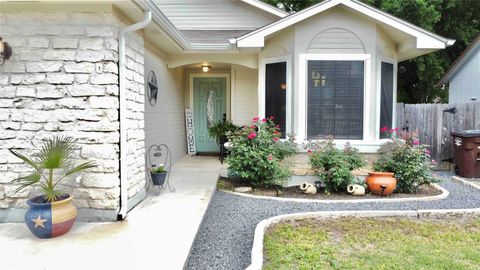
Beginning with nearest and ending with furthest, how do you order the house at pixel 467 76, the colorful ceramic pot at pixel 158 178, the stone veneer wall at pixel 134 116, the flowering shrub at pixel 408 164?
the stone veneer wall at pixel 134 116
the colorful ceramic pot at pixel 158 178
the flowering shrub at pixel 408 164
the house at pixel 467 76

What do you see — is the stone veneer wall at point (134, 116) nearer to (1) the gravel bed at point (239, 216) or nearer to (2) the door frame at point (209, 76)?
(1) the gravel bed at point (239, 216)

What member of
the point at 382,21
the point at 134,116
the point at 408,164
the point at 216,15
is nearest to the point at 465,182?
the point at 408,164

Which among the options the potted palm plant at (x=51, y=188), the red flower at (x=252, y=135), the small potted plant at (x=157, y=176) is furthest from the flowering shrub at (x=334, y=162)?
the potted palm plant at (x=51, y=188)

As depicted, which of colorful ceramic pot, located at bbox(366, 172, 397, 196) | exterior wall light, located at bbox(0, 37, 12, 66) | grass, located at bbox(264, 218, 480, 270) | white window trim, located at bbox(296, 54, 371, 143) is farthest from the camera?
white window trim, located at bbox(296, 54, 371, 143)

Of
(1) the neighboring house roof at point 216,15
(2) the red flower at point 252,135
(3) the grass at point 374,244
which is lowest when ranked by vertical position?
(3) the grass at point 374,244

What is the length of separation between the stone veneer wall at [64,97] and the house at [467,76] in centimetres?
1172

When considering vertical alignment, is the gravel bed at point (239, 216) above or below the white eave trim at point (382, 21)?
below

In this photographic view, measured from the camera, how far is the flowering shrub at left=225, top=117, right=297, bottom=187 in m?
5.95

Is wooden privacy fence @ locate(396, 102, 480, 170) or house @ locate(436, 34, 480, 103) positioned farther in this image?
house @ locate(436, 34, 480, 103)

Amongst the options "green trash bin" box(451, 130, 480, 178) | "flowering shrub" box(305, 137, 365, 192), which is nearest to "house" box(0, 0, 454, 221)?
"flowering shrub" box(305, 137, 365, 192)

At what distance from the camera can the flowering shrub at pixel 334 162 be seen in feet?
19.2

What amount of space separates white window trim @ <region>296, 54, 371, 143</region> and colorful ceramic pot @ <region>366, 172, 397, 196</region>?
38.1 inches

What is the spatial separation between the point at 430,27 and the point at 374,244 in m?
12.9

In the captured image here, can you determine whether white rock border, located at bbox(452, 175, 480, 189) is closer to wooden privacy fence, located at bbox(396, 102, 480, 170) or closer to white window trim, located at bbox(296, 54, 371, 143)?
wooden privacy fence, located at bbox(396, 102, 480, 170)
